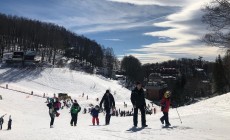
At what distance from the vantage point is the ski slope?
1195 cm

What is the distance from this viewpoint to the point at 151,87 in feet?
375

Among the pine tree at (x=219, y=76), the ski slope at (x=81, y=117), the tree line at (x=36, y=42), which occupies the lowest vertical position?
the ski slope at (x=81, y=117)

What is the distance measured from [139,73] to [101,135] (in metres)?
133

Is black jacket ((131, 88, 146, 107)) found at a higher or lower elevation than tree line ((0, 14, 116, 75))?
lower

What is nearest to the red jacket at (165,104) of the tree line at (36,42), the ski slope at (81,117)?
the ski slope at (81,117)

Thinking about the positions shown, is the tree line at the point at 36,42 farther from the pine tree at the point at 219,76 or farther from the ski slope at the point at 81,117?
the pine tree at the point at 219,76

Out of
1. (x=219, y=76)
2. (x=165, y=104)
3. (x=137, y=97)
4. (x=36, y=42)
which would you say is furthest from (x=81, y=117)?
(x=36, y=42)

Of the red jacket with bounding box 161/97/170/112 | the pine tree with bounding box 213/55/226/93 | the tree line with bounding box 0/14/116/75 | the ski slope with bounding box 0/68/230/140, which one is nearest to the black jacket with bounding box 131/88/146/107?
the ski slope with bounding box 0/68/230/140

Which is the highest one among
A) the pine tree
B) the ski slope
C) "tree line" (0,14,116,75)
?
"tree line" (0,14,116,75)

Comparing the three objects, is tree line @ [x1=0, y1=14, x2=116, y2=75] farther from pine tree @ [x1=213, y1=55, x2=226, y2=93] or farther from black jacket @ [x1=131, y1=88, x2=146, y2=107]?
black jacket @ [x1=131, y1=88, x2=146, y2=107]

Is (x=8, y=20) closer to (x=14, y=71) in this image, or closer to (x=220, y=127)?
(x=14, y=71)

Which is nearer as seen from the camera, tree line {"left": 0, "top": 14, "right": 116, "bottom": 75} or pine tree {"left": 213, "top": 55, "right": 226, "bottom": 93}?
pine tree {"left": 213, "top": 55, "right": 226, "bottom": 93}

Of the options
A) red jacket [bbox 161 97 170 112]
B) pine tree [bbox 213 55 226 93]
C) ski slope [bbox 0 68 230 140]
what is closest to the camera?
ski slope [bbox 0 68 230 140]

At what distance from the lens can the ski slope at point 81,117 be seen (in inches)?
471
